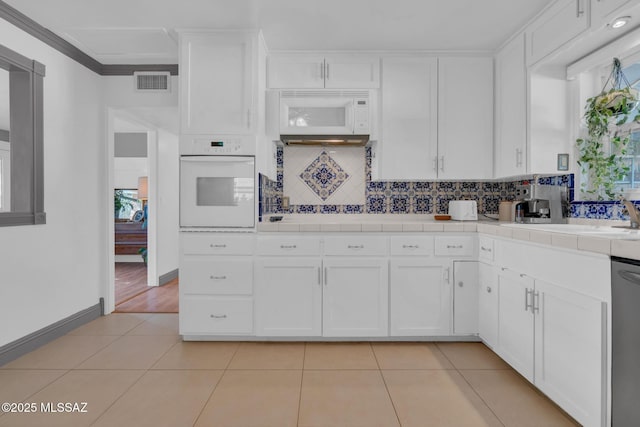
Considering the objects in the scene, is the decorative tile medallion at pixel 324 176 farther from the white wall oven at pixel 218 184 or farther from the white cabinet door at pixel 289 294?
the white cabinet door at pixel 289 294

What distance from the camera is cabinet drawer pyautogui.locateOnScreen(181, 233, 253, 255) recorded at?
277cm

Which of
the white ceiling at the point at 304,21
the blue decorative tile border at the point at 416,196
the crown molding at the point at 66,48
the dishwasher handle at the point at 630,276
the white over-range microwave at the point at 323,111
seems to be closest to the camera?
the dishwasher handle at the point at 630,276

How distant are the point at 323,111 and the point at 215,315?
1908 millimetres

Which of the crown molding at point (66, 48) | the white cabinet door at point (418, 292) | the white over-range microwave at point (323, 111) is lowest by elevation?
the white cabinet door at point (418, 292)

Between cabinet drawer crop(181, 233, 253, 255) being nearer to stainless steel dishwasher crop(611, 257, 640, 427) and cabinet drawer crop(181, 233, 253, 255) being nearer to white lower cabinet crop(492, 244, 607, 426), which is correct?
white lower cabinet crop(492, 244, 607, 426)

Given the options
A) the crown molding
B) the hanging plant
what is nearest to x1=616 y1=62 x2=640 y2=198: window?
the hanging plant

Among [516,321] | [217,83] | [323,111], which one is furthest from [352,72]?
[516,321]

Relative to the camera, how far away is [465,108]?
3072 millimetres

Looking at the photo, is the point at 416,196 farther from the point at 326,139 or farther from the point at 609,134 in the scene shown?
the point at 609,134

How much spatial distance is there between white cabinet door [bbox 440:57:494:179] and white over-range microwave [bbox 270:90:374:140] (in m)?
0.66

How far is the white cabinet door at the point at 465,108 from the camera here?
121 inches

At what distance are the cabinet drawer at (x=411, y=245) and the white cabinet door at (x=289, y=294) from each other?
24.0 inches

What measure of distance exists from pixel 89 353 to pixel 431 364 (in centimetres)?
248

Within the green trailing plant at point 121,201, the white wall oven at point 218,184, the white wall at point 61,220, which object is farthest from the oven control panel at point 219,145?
the green trailing plant at point 121,201
